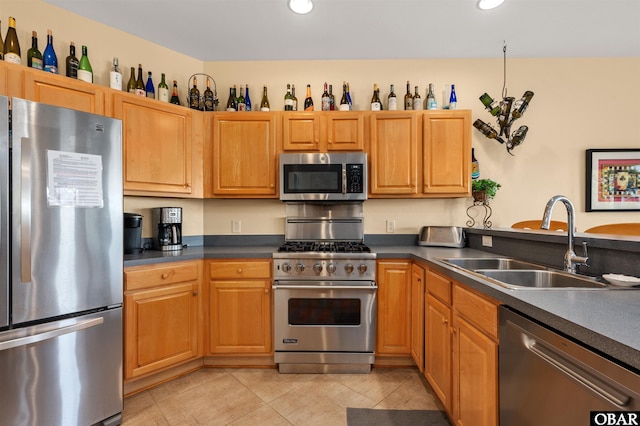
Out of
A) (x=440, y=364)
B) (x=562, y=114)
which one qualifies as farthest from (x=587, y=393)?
(x=562, y=114)

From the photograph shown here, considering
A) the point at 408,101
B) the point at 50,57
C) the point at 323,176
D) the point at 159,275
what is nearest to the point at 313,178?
the point at 323,176

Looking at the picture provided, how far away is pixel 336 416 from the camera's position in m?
1.72

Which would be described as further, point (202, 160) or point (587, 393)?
point (202, 160)

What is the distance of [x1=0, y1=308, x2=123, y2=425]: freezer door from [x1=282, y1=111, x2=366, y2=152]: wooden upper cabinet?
1792mm

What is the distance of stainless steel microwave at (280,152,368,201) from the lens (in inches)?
96.5

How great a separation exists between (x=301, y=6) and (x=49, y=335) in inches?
98.8

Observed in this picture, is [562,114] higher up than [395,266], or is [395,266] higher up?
[562,114]

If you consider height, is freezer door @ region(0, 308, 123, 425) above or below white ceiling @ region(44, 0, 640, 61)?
below

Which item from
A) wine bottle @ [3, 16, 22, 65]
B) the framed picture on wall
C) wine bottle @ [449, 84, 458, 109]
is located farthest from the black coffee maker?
the framed picture on wall

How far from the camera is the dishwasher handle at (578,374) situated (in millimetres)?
659

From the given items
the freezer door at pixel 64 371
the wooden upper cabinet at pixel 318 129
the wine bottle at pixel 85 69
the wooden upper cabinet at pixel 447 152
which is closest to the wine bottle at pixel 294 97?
the wooden upper cabinet at pixel 318 129

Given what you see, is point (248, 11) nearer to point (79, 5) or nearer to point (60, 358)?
point (79, 5)

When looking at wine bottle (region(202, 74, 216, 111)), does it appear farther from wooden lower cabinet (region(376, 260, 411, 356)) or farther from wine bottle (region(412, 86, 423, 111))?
wooden lower cabinet (region(376, 260, 411, 356))

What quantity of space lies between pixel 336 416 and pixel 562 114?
3.39 meters
